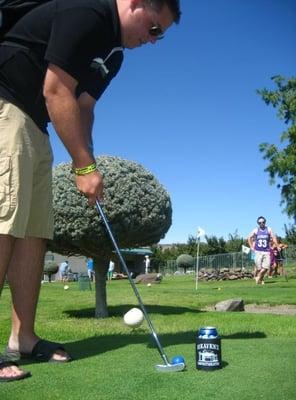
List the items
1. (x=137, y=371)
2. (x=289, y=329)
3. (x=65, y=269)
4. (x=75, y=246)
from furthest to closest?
(x=65, y=269) < (x=75, y=246) < (x=289, y=329) < (x=137, y=371)

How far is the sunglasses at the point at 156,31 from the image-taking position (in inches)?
116

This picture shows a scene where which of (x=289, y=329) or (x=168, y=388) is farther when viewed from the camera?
(x=289, y=329)

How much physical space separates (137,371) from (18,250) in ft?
3.61

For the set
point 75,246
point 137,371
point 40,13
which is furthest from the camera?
point 75,246

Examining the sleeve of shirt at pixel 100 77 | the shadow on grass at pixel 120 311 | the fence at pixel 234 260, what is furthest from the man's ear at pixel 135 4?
the fence at pixel 234 260

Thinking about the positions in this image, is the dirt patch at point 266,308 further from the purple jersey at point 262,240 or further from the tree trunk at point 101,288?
the purple jersey at point 262,240

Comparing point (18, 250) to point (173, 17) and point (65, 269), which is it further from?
point (65, 269)

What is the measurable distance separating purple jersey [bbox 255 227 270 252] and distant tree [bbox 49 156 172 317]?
8.09 m

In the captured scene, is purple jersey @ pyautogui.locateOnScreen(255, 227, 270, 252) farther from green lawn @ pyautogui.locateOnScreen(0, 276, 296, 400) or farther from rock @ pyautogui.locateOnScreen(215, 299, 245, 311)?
green lawn @ pyautogui.locateOnScreen(0, 276, 296, 400)

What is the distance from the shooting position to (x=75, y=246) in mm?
8039

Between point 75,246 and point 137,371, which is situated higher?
point 75,246

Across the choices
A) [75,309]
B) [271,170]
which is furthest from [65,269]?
[75,309]

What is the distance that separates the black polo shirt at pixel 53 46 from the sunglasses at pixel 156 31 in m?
0.18

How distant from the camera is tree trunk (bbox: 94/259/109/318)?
7949mm
